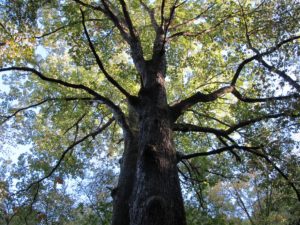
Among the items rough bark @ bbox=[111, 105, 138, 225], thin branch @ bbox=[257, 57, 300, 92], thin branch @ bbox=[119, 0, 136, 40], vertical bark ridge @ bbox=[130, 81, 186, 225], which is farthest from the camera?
thin branch @ bbox=[119, 0, 136, 40]

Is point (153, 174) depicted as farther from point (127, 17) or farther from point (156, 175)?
point (127, 17)

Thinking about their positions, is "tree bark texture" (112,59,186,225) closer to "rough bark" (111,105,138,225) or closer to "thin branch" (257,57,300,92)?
"rough bark" (111,105,138,225)

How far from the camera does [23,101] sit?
1441 centimetres

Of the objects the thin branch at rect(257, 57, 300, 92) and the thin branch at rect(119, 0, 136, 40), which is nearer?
the thin branch at rect(257, 57, 300, 92)

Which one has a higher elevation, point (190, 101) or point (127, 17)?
point (127, 17)

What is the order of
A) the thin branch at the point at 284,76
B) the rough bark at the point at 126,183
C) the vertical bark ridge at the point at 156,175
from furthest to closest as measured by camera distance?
the thin branch at the point at 284,76, the rough bark at the point at 126,183, the vertical bark ridge at the point at 156,175

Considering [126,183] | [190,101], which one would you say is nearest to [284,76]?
[190,101]

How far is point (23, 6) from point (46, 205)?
16.8 meters

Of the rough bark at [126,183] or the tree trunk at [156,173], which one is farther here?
the rough bark at [126,183]

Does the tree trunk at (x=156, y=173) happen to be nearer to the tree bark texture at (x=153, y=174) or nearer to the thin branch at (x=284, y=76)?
the tree bark texture at (x=153, y=174)

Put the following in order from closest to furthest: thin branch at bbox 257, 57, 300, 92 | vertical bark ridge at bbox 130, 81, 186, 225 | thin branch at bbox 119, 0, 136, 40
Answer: vertical bark ridge at bbox 130, 81, 186, 225 → thin branch at bbox 257, 57, 300, 92 → thin branch at bbox 119, 0, 136, 40

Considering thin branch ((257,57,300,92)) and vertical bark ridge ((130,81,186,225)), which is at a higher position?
thin branch ((257,57,300,92))

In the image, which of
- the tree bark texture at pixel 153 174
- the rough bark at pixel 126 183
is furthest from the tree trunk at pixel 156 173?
the rough bark at pixel 126 183

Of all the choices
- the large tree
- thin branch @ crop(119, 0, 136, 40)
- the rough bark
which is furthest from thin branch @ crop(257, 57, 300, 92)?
the rough bark
